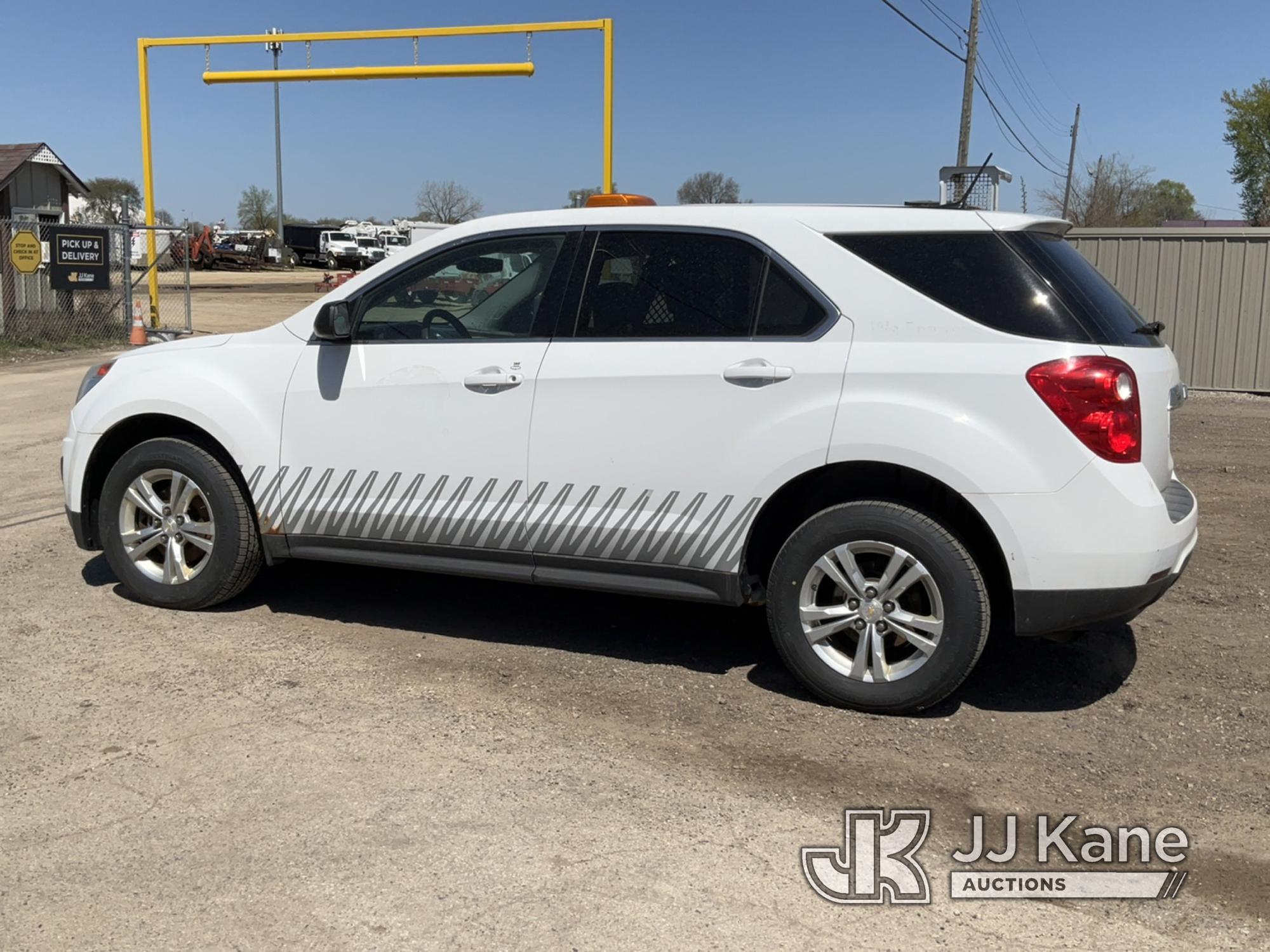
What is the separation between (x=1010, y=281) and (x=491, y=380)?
6.73ft

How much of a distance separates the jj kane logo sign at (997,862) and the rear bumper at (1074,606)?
77 centimetres

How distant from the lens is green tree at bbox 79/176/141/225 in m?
61.7

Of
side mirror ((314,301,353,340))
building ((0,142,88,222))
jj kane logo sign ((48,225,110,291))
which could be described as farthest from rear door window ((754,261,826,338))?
building ((0,142,88,222))

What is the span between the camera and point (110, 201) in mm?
75938

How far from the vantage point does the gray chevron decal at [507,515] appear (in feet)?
15.7

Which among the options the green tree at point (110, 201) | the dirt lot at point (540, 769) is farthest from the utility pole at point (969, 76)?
the green tree at point (110, 201)

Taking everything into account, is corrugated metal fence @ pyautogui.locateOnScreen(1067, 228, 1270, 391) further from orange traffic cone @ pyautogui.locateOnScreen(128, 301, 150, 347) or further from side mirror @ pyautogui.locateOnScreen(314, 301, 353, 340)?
orange traffic cone @ pyautogui.locateOnScreen(128, 301, 150, 347)

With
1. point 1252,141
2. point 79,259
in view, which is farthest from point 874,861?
point 1252,141

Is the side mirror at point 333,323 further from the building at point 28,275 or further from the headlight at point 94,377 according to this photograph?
the building at point 28,275

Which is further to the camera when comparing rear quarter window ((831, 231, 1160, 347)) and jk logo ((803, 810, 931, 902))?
rear quarter window ((831, 231, 1160, 347))

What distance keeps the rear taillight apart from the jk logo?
1419 millimetres

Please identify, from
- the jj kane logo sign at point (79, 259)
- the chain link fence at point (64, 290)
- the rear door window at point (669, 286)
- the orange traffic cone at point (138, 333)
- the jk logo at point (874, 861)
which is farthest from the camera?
the orange traffic cone at point (138, 333)

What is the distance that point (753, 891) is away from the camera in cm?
336

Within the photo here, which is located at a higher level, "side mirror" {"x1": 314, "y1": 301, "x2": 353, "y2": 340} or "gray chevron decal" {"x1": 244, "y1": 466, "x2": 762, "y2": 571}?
"side mirror" {"x1": 314, "y1": 301, "x2": 353, "y2": 340}
